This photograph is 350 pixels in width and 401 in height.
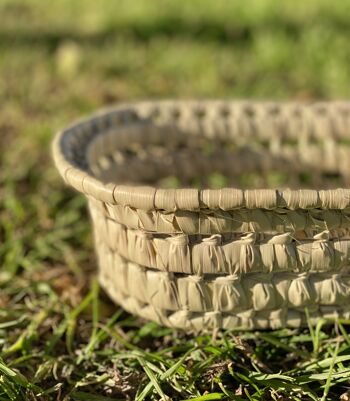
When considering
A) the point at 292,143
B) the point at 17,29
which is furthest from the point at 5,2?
the point at 292,143

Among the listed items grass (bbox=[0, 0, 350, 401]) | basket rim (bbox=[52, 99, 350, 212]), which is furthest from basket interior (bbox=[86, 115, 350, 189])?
basket rim (bbox=[52, 99, 350, 212])

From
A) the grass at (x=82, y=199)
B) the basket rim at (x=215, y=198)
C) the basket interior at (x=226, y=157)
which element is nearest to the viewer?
the basket rim at (x=215, y=198)

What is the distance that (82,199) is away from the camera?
62.5 inches

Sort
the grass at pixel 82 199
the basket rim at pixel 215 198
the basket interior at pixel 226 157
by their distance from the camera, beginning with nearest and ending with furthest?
the basket rim at pixel 215 198
the grass at pixel 82 199
the basket interior at pixel 226 157

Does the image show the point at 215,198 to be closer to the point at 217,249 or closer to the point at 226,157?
the point at 217,249

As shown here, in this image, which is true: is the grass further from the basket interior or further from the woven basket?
the basket interior

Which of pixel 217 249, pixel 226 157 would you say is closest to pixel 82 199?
pixel 226 157

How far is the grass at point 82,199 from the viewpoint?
0.96 m

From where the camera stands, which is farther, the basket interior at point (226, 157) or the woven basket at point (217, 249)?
the basket interior at point (226, 157)

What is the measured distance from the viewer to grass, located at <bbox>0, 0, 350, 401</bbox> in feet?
3.15

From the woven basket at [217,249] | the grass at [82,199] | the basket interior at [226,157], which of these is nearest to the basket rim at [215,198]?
the woven basket at [217,249]

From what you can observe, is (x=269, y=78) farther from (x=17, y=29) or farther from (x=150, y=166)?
(x=17, y=29)

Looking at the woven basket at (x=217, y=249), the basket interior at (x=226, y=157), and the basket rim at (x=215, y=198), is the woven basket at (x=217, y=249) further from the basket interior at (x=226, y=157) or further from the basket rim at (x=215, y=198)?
the basket interior at (x=226, y=157)

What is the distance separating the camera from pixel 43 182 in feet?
5.47
